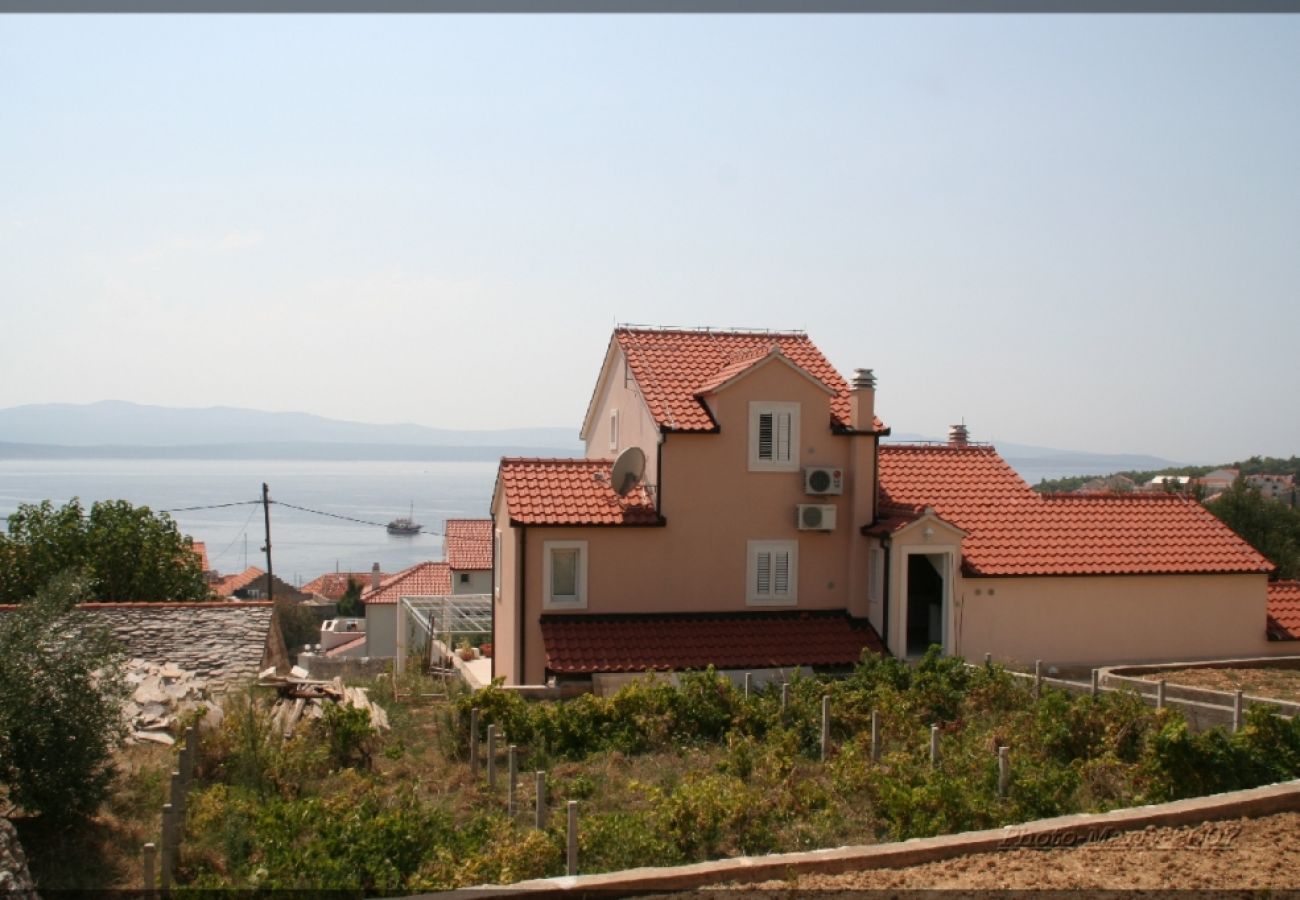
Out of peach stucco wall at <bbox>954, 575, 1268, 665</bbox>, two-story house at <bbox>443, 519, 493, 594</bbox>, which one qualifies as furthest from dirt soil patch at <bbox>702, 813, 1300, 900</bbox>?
two-story house at <bbox>443, 519, 493, 594</bbox>

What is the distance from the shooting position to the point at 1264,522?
42.4 m

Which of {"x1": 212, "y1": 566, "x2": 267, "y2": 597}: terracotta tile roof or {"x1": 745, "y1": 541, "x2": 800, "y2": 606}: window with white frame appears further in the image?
{"x1": 212, "y1": 566, "x2": 267, "y2": 597}: terracotta tile roof

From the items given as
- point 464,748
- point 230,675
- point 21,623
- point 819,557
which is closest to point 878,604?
point 819,557

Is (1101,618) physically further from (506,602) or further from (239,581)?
(239,581)

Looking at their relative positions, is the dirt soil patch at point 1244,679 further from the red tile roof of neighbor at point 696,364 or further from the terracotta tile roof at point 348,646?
the terracotta tile roof at point 348,646

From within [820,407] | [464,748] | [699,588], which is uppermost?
[820,407]

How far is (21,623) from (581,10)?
9.06 m

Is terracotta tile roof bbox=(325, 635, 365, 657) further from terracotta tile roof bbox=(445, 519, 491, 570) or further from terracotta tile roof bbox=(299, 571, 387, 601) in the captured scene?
terracotta tile roof bbox=(299, 571, 387, 601)

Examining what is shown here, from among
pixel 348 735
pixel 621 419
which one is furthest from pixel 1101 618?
pixel 348 735

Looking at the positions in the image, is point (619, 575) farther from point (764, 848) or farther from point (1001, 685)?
point (764, 848)

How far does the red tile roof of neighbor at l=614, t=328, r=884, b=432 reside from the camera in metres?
22.1

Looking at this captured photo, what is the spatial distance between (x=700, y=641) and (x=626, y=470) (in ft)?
12.2

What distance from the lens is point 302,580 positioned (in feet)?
408

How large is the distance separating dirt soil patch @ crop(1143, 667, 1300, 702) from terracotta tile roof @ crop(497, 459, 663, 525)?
9784 millimetres
